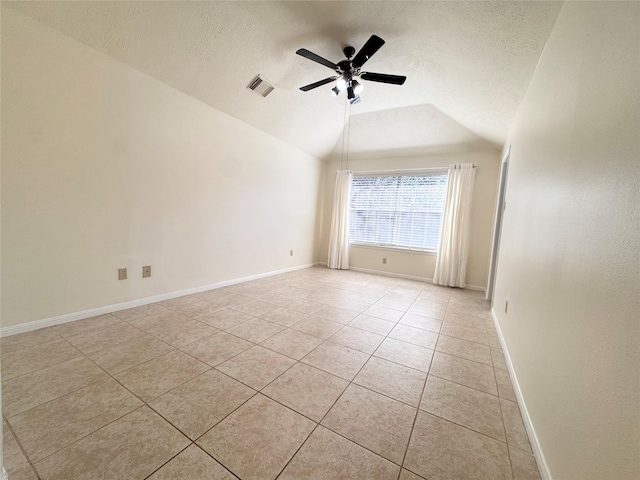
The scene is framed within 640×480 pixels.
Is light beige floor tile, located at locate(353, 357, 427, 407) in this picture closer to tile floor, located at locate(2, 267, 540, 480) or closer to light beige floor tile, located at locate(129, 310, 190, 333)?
tile floor, located at locate(2, 267, 540, 480)

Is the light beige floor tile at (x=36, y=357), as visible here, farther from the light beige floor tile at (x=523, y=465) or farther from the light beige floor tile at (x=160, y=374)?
the light beige floor tile at (x=523, y=465)

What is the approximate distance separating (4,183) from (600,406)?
3.52 metres

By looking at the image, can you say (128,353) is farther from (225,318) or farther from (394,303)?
(394,303)

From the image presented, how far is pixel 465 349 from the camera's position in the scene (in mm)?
2129

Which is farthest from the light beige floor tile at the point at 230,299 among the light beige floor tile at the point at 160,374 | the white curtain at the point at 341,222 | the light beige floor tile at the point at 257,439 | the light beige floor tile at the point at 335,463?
the white curtain at the point at 341,222

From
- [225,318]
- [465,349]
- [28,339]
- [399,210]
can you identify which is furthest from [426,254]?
[28,339]

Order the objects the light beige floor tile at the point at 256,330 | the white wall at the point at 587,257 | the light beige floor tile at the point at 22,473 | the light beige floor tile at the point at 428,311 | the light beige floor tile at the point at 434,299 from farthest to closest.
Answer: the light beige floor tile at the point at 434,299 < the light beige floor tile at the point at 428,311 < the light beige floor tile at the point at 256,330 < the light beige floor tile at the point at 22,473 < the white wall at the point at 587,257

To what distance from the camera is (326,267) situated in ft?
18.2

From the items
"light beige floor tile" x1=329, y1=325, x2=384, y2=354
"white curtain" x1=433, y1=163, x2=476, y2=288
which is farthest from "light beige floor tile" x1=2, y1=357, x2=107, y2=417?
"white curtain" x1=433, y1=163, x2=476, y2=288

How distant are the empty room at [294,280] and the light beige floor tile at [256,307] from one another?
0.04 metres

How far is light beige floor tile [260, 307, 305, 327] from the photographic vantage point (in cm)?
250

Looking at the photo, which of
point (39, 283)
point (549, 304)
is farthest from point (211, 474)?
point (39, 283)

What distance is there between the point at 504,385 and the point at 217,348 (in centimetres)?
208

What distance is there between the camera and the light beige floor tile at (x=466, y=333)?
2328 mm
